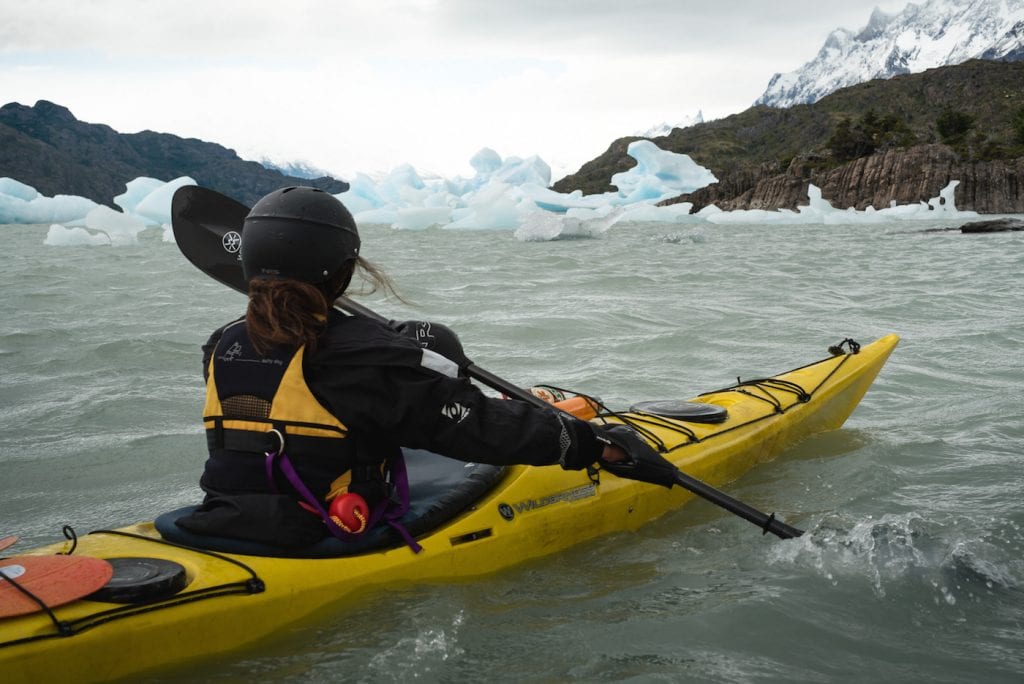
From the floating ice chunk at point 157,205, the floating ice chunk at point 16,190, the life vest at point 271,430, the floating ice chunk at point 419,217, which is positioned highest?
the floating ice chunk at point 16,190

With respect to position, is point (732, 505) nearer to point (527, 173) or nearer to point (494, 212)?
point (494, 212)

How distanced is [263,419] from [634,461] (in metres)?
1.24

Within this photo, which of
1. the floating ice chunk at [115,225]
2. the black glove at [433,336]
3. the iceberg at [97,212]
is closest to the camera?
the black glove at [433,336]

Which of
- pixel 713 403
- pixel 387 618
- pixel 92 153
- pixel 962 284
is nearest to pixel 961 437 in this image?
pixel 713 403

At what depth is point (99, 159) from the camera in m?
134

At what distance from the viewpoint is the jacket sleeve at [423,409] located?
229 centimetres

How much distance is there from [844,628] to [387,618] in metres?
1.43

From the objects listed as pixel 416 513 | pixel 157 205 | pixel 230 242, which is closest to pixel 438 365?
pixel 416 513

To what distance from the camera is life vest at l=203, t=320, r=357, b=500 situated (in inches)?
90.6

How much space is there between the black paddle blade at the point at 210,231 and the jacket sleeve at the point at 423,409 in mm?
1647

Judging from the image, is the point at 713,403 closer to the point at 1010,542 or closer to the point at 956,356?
the point at 1010,542

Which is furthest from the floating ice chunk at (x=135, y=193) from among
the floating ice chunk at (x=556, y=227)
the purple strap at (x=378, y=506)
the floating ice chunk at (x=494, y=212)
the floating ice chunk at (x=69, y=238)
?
the purple strap at (x=378, y=506)

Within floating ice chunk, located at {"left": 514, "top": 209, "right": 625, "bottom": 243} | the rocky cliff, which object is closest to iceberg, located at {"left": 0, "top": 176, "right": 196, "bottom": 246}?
floating ice chunk, located at {"left": 514, "top": 209, "right": 625, "bottom": 243}

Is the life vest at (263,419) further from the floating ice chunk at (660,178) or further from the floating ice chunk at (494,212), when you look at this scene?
the floating ice chunk at (660,178)
